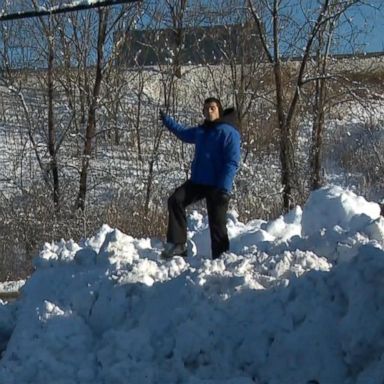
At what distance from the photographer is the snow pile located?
19.0 feet

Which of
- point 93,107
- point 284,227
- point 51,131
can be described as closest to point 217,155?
point 284,227

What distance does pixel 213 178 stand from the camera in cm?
871

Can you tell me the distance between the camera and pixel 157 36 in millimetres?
24734

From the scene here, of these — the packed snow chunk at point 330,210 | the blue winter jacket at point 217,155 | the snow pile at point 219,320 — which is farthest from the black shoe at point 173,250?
the packed snow chunk at point 330,210

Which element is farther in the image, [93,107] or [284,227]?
[93,107]

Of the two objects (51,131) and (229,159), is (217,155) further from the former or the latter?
(51,131)

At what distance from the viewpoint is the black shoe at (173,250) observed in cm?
837

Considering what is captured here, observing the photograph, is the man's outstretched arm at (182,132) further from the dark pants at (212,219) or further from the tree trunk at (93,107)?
the tree trunk at (93,107)

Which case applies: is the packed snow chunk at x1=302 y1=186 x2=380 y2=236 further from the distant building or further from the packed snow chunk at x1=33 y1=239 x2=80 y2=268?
the distant building

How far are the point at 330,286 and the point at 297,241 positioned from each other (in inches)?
68.9

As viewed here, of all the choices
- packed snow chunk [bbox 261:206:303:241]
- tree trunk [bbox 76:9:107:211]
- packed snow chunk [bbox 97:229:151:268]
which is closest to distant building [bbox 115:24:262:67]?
tree trunk [bbox 76:9:107:211]

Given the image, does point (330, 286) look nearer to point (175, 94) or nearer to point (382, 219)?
point (382, 219)

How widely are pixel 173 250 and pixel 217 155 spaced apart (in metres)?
1.05

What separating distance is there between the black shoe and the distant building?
52.7ft
